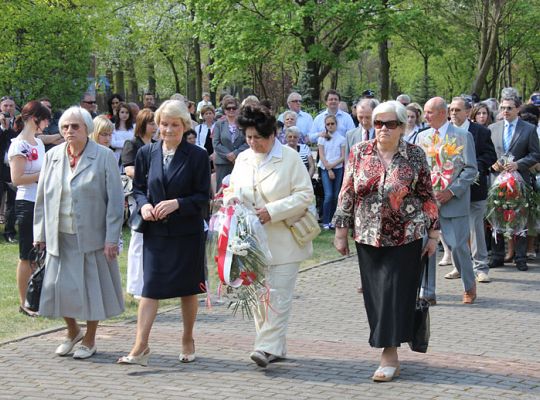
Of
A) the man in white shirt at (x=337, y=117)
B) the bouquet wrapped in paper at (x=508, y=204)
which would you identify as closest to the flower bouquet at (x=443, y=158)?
the bouquet wrapped in paper at (x=508, y=204)

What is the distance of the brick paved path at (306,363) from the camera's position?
23.1 feet

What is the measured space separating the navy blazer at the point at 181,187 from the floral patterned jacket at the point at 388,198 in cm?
114

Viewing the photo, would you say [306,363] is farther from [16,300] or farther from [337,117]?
[337,117]

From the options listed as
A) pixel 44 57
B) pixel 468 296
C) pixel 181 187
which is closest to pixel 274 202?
pixel 181 187

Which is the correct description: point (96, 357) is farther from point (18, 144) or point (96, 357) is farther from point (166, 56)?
point (166, 56)

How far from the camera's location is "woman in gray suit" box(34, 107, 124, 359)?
26.2 feet

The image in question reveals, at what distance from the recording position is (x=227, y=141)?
49.6ft

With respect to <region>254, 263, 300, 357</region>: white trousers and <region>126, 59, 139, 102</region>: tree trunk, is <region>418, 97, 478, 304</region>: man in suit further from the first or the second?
<region>126, 59, 139, 102</region>: tree trunk

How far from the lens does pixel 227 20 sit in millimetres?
32875

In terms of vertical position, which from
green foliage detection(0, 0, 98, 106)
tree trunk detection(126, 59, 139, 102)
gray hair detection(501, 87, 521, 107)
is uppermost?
tree trunk detection(126, 59, 139, 102)

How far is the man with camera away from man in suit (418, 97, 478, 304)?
7.49 m

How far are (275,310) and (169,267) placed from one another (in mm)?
907

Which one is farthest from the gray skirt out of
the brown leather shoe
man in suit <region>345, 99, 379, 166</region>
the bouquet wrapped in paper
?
the bouquet wrapped in paper

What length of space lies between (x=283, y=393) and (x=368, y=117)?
207 inches
